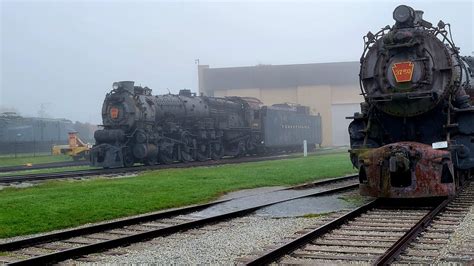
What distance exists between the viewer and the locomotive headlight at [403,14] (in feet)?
37.6

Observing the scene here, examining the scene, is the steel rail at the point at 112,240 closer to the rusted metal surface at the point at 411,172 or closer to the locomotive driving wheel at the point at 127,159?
the rusted metal surface at the point at 411,172

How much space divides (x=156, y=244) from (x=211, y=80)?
56.5 meters

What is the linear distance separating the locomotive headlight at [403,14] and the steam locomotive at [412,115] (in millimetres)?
20

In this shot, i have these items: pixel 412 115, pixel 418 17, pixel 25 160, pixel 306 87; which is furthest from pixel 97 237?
pixel 306 87

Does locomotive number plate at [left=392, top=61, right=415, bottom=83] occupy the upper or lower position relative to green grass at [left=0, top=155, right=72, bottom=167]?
upper

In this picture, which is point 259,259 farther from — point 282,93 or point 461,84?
point 282,93

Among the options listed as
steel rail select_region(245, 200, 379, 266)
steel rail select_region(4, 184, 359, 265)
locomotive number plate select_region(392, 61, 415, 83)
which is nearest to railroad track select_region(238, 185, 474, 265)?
steel rail select_region(245, 200, 379, 266)

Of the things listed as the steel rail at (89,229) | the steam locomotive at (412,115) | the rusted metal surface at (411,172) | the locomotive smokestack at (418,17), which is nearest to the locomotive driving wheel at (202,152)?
the steel rail at (89,229)

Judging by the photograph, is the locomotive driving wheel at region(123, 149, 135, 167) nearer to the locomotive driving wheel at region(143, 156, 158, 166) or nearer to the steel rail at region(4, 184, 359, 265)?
the locomotive driving wheel at region(143, 156, 158, 166)

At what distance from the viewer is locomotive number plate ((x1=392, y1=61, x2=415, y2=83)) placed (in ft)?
36.8

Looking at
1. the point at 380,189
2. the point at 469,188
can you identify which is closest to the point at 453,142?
the point at 380,189

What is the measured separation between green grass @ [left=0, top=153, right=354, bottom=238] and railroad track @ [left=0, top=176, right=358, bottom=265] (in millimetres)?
1106

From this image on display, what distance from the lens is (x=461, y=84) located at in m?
11.5

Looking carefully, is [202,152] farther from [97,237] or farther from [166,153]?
[97,237]
